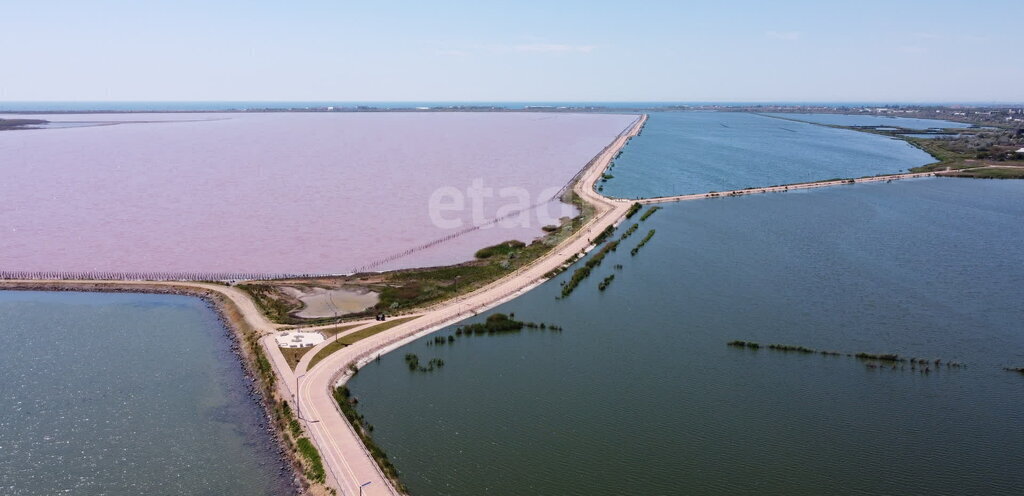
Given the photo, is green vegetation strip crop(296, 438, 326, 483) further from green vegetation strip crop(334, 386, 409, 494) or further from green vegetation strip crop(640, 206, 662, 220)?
green vegetation strip crop(640, 206, 662, 220)

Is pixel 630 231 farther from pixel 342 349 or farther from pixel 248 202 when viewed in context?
pixel 248 202

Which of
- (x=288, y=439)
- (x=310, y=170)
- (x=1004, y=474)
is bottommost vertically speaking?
(x=1004, y=474)

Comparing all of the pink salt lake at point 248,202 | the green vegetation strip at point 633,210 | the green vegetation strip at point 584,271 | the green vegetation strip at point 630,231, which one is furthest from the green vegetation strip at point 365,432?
the green vegetation strip at point 633,210

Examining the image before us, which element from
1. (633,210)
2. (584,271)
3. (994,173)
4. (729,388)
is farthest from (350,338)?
(994,173)

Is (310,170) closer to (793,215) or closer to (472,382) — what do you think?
(793,215)

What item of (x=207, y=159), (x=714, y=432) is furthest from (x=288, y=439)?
(x=207, y=159)

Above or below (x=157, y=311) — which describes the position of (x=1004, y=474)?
below
